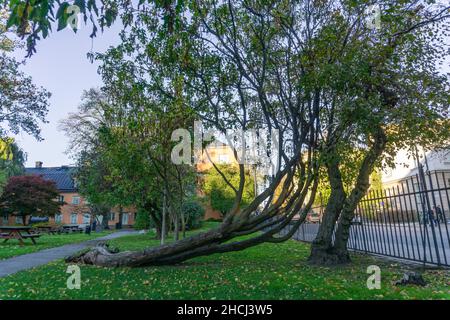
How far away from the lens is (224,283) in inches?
219

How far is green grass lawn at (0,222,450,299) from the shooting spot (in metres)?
4.74

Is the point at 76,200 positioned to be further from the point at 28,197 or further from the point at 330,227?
the point at 330,227

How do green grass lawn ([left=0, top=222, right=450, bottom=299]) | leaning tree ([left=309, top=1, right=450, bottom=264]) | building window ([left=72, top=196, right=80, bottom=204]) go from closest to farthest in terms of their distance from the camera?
1. green grass lawn ([left=0, top=222, right=450, bottom=299])
2. leaning tree ([left=309, top=1, right=450, bottom=264])
3. building window ([left=72, top=196, right=80, bottom=204])

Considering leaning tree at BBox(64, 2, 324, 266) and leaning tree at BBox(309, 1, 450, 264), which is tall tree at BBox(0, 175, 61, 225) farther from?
leaning tree at BBox(309, 1, 450, 264)

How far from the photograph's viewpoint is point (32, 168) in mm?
59656

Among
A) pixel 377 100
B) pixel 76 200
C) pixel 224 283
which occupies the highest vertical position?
pixel 76 200

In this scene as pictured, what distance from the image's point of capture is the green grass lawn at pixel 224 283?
15.5ft

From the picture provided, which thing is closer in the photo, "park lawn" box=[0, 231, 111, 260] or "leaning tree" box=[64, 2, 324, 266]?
"leaning tree" box=[64, 2, 324, 266]

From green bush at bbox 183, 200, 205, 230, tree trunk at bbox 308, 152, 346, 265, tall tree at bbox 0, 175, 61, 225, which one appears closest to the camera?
tree trunk at bbox 308, 152, 346, 265

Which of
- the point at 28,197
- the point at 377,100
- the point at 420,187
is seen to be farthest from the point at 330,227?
the point at 28,197

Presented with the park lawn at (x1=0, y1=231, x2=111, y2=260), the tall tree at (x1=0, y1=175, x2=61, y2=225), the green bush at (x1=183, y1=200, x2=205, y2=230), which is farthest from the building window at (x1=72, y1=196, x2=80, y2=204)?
the park lawn at (x1=0, y1=231, x2=111, y2=260)

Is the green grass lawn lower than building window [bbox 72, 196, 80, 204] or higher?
lower

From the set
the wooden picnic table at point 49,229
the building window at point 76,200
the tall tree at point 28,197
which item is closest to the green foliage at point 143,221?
the wooden picnic table at point 49,229
